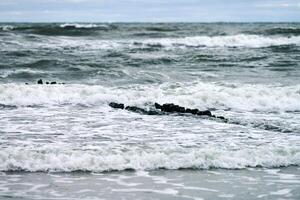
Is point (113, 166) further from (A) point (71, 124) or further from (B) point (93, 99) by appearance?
(B) point (93, 99)

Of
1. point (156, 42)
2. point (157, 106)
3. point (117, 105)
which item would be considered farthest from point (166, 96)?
point (156, 42)

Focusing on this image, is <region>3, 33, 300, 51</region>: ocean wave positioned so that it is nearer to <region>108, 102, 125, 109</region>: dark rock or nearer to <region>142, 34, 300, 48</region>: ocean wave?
<region>142, 34, 300, 48</region>: ocean wave

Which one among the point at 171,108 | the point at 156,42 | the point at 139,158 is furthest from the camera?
the point at 156,42

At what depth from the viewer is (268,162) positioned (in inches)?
257

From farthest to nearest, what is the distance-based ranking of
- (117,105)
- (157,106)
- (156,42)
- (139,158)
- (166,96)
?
(156,42) < (166,96) < (117,105) < (157,106) < (139,158)

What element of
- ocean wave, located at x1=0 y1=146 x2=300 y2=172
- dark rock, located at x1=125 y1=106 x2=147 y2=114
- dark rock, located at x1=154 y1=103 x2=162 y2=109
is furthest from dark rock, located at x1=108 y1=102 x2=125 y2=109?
ocean wave, located at x1=0 y1=146 x2=300 y2=172

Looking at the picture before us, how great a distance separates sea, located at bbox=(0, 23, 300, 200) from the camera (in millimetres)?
5605

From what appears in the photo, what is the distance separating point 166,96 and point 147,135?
4.15m

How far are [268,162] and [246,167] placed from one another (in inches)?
13.7

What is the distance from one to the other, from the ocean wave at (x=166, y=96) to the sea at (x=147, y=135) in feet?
0.08

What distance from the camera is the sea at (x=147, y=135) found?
18.4 ft

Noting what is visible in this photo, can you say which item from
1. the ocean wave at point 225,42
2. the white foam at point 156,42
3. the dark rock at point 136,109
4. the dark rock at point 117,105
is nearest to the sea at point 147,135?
the dark rock at point 136,109

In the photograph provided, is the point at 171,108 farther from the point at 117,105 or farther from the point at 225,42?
the point at 225,42

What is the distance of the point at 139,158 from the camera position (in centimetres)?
643
